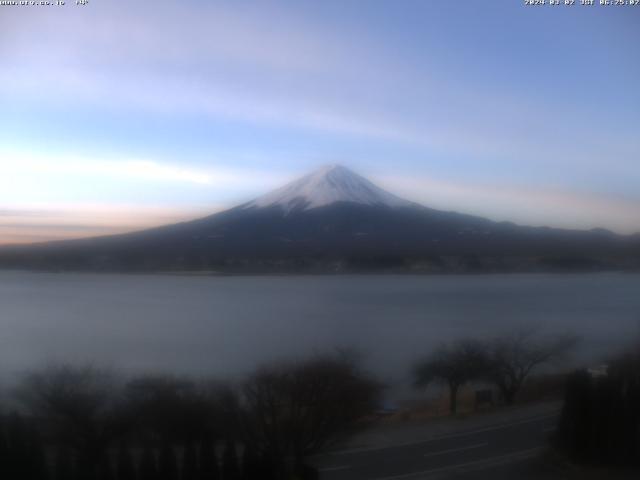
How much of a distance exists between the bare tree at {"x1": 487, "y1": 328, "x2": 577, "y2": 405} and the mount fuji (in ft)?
1.57

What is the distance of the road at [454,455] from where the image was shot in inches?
113

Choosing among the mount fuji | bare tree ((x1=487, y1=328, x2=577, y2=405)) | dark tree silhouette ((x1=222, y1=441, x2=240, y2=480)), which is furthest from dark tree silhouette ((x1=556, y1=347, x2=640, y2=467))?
dark tree silhouette ((x1=222, y1=441, x2=240, y2=480))

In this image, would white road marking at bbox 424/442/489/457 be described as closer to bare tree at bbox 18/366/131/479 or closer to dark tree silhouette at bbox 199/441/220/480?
dark tree silhouette at bbox 199/441/220/480

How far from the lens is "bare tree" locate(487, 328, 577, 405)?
349 cm

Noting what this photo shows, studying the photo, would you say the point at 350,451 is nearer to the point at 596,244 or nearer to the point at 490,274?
the point at 490,274

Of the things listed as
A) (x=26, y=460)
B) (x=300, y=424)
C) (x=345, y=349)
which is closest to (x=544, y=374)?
(x=345, y=349)

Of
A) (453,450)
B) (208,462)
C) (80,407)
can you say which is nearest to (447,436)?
(453,450)

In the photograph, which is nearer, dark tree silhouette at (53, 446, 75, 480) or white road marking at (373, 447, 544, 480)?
dark tree silhouette at (53, 446, 75, 480)

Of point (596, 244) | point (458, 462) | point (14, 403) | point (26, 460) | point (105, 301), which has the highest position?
point (596, 244)

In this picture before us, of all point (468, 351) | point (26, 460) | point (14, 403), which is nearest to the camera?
point (26, 460)

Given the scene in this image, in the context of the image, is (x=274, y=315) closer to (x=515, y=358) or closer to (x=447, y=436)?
(x=447, y=436)

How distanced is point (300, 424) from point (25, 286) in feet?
5.37

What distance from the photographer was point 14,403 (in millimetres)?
2785

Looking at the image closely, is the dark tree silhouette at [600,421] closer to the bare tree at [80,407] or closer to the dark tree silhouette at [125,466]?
the dark tree silhouette at [125,466]
